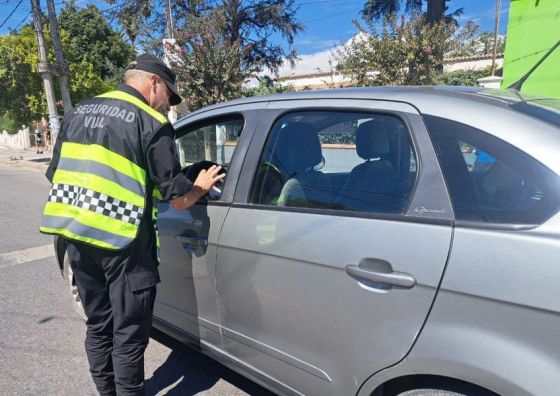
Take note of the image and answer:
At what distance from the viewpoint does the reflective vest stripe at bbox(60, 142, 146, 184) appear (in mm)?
1968

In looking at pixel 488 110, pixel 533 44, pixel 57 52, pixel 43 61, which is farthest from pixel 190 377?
pixel 57 52

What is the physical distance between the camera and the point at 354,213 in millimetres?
1752

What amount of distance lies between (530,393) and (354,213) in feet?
2.69

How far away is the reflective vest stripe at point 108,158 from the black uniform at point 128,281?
0.18 ft

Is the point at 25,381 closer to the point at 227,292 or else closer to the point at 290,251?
the point at 227,292

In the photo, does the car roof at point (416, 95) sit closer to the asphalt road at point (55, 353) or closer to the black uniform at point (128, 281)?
the black uniform at point (128, 281)

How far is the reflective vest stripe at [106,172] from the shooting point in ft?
6.46

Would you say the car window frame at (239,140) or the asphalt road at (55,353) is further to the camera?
the asphalt road at (55,353)

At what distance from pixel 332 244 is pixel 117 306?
1.11 meters

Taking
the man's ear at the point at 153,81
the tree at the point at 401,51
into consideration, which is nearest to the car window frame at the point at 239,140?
the man's ear at the point at 153,81

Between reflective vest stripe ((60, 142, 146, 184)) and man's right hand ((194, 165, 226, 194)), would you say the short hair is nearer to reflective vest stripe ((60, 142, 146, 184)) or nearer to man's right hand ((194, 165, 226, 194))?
reflective vest stripe ((60, 142, 146, 184))

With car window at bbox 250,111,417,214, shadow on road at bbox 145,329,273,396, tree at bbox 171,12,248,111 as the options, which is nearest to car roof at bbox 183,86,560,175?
car window at bbox 250,111,417,214

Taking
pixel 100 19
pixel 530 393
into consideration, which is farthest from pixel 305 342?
pixel 100 19

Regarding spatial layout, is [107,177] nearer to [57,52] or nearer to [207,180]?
[207,180]
